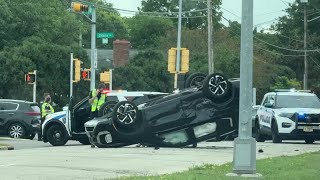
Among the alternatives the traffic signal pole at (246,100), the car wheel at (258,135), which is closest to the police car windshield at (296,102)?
the car wheel at (258,135)

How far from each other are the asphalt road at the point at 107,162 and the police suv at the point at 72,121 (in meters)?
2.68

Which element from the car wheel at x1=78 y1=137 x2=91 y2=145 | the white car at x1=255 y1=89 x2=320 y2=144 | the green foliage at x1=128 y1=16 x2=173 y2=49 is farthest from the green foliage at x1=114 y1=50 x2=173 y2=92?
the car wheel at x1=78 y1=137 x2=91 y2=145

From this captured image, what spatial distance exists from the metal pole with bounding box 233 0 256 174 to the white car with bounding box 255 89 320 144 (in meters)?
13.8

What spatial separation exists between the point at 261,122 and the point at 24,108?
9790 mm

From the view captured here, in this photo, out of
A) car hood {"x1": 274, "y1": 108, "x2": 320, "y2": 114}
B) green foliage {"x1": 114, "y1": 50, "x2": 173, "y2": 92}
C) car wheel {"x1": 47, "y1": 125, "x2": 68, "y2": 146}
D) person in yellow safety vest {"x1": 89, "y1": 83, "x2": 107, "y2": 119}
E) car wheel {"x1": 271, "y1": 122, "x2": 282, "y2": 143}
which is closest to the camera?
person in yellow safety vest {"x1": 89, "y1": 83, "x2": 107, "y2": 119}

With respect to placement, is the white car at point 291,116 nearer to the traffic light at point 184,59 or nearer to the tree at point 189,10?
the traffic light at point 184,59

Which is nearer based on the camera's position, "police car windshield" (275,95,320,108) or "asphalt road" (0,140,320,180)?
"asphalt road" (0,140,320,180)

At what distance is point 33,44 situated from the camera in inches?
2120

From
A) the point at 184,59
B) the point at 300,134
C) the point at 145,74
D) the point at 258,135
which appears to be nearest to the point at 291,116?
the point at 300,134

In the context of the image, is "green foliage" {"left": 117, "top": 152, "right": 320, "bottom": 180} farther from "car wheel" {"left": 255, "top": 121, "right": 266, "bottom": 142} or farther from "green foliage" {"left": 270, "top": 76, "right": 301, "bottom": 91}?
"green foliage" {"left": 270, "top": 76, "right": 301, "bottom": 91}

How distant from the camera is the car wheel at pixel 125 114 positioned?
1902cm

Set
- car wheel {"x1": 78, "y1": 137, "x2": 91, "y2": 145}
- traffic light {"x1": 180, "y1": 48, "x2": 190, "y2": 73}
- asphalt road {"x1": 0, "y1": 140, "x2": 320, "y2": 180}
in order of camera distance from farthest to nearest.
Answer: traffic light {"x1": 180, "y1": 48, "x2": 190, "y2": 73}
car wheel {"x1": 78, "y1": 137, "x2": 91, "y2": 145}
asphalt road {"x1": 0, "y1": 140, "x2": 320, "y2": 180}

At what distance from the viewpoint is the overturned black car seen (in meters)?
19.3

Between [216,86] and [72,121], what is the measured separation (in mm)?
6179
